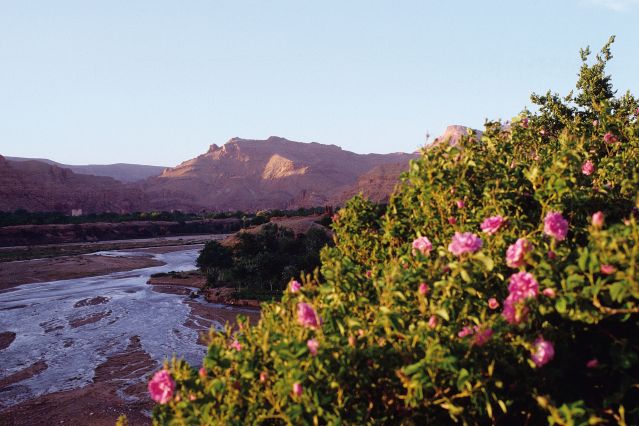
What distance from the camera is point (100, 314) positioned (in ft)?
76.8

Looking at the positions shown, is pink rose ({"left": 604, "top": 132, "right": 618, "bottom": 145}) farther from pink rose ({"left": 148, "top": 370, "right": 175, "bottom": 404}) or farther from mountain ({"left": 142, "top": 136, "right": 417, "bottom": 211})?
mountain ({"left": 142, "top": 136, "right": 417, "bottom": 211})

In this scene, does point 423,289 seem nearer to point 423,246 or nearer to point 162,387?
point 423,246

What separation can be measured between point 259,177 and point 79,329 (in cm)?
12552

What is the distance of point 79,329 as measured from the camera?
20703 mm

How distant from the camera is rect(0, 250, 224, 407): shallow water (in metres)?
15.3

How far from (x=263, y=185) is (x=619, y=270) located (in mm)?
136235

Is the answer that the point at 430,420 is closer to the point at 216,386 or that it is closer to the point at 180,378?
the point at 216,386

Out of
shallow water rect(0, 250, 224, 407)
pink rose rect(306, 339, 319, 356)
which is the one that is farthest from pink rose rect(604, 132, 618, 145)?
shallow water rect(0, 250, 224, 407)

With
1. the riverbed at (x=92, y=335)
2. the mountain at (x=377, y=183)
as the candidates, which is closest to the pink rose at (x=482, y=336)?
the riverbed at (x=92, y=335)

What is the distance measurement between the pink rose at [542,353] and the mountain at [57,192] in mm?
93556

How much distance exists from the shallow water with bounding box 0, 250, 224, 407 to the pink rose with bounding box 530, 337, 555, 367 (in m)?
9.47

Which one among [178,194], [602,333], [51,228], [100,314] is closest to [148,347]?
[100,314]

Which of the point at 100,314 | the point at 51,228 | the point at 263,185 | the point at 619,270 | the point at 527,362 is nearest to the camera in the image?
the point at 619,270

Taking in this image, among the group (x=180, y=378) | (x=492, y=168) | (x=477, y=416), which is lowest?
(x=477, y=416)
